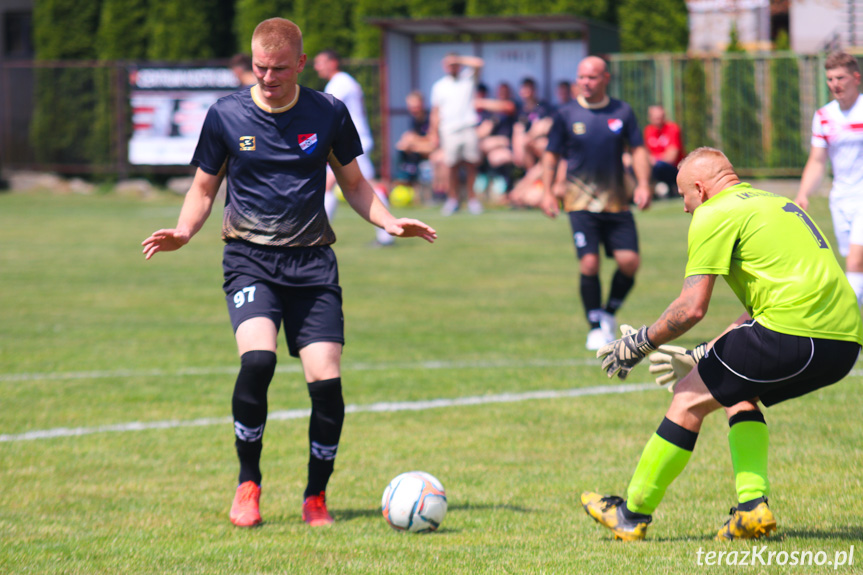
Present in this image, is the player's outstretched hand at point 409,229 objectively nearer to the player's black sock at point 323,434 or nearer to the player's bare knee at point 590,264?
the player's black sock at point 323,434

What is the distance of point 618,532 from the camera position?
177 inches

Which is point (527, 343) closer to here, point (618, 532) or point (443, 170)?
point (618, 532)

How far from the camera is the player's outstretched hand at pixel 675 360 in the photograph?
4684mm

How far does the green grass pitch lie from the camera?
446 cm

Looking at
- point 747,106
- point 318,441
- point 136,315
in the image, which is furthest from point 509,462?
point 747,106

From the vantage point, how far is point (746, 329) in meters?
4.24

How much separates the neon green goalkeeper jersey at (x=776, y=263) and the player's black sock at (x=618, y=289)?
5.41 meters

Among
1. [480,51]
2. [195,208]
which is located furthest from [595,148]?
[480,51]

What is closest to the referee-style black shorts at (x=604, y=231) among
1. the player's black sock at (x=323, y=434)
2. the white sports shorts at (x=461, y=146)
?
the player's black sock at (x=323, y=434)

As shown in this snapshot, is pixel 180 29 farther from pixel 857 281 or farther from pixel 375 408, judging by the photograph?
pixel 857 281

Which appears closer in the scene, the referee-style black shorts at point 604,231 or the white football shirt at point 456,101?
the referee-style black shorts at point 604,231

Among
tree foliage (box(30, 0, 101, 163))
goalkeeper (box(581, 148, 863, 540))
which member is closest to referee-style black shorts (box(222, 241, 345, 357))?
goalkeeper (box(581, 148, 863, 540))

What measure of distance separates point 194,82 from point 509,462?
22.1m

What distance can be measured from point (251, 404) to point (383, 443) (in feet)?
5.66
